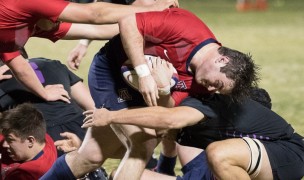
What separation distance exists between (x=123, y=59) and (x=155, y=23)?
0.37 metres

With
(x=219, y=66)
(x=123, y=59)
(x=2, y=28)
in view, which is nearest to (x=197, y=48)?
(x=219, y=66)

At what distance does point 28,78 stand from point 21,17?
720 mm

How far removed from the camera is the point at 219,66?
4.19 metres

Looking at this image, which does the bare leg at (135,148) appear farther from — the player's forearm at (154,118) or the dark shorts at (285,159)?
the dark shorts at (285,159)

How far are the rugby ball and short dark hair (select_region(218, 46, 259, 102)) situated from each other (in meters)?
0.25

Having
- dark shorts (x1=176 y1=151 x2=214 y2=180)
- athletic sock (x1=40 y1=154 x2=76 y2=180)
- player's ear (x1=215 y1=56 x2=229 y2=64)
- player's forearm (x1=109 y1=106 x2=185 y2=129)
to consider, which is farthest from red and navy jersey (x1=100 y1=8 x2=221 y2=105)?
athletic sock (x1=40 y1=154 x2=76 y2=180)

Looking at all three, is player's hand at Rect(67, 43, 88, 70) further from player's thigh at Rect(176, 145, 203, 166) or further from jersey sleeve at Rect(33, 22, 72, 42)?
player's thigh at Rect(176, 145, 203, 166)

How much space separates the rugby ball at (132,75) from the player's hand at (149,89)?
0.44ft

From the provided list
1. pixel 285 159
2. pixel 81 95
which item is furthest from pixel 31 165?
pixel 285 159

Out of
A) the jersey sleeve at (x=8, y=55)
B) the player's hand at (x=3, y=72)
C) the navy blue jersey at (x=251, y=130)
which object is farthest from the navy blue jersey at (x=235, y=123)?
the player's hand at (x=3, y=72)

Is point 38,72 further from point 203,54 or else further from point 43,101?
point 203,54

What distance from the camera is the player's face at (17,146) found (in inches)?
182

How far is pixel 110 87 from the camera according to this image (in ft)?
15.0

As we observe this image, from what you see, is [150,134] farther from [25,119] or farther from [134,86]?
[25,119]
